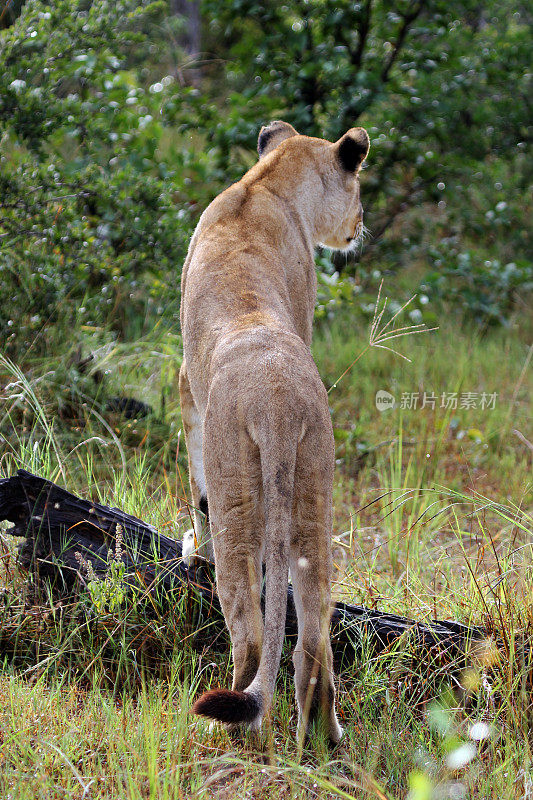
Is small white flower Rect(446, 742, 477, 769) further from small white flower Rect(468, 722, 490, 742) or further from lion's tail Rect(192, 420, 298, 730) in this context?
lion's tail Rect(192, 420, 298, 730)

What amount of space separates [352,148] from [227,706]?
3.05 metres

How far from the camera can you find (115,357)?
5.41m

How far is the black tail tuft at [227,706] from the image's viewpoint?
6.63ft

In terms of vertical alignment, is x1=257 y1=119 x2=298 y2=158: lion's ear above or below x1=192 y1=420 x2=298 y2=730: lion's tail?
above

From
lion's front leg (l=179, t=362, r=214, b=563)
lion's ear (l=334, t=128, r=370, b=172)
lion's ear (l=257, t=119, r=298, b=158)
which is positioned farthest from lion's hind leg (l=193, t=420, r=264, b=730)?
lion's ear (l=257, t=119, r=298, b=158)

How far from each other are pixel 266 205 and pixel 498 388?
3.95 meters

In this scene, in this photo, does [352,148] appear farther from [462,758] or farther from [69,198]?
[462,758]

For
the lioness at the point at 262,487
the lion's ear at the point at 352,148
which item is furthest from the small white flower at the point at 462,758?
the lion's ear at the point at 352,148

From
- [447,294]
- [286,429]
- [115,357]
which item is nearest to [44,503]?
[286,429]

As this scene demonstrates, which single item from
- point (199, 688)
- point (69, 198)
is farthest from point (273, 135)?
point (199, 688)

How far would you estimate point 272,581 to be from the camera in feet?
7.42

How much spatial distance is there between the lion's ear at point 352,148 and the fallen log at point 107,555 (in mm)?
2181

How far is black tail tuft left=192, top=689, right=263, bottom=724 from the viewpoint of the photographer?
2.02 metres

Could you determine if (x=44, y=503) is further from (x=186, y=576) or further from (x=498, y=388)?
(x=498, y=388)
